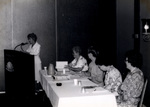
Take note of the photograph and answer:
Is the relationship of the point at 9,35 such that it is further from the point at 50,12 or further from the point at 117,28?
the point at 117,28

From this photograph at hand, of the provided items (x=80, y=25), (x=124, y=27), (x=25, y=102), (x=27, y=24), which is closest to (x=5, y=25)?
(x=27, y=24)

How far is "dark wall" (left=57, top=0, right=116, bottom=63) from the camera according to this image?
20.3ft

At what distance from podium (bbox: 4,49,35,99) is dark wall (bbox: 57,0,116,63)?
182 cm

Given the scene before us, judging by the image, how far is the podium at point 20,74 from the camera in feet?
12.7

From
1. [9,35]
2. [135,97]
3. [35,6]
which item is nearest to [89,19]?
[35,6]

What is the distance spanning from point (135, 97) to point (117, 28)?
2494mm

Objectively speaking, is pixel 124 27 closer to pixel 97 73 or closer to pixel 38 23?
pixel 97 73

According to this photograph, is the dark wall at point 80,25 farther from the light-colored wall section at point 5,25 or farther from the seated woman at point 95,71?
the seated woman at point 95,71

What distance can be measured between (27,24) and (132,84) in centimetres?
369

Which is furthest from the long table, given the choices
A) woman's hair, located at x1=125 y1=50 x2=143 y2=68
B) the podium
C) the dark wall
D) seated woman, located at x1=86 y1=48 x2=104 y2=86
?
the dark wall

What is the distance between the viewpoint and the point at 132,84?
118 inches

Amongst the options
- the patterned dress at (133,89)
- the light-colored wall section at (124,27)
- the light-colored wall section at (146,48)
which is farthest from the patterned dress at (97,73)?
the patterned dress at (133,89)

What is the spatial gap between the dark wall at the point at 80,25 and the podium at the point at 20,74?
5.97 ft

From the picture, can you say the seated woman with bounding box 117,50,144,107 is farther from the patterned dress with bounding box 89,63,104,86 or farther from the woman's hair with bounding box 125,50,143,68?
the patterned dress with bounding box 89,63,104,86
